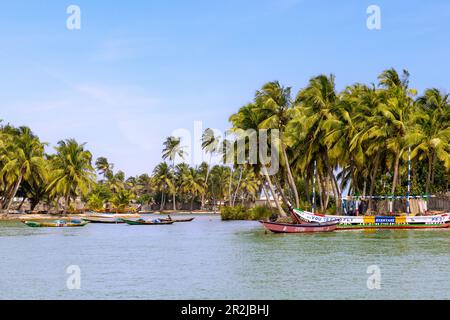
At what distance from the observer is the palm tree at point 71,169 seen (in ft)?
277

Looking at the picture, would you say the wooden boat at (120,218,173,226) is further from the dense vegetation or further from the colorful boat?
the colorful boat

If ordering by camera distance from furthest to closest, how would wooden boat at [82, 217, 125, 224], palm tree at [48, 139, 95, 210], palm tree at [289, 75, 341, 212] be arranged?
palm tree at [48, 139, 95, 210], wooden boat at [82, 217, 125, 224], palm tree at [289, 75, 341, 212]

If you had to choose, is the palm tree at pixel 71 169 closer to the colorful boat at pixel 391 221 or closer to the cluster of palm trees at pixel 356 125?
the cluster of palm trees at pixel 356 125

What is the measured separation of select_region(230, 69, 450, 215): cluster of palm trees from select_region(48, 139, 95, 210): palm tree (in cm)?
2994

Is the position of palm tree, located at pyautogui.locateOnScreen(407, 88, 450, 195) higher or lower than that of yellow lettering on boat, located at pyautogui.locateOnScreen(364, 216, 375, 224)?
higher

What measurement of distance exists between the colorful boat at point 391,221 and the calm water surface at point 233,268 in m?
6.38

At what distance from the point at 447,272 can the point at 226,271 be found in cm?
939

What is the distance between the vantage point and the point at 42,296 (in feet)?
71.5

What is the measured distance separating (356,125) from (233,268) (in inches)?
1244

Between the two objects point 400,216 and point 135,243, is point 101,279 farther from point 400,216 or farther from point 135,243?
point 400,216

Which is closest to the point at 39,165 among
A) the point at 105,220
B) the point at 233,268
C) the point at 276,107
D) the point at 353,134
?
the point at 105,220

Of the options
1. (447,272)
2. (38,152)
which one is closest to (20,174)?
(38,152)

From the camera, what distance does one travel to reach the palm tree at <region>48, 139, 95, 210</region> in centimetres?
8444

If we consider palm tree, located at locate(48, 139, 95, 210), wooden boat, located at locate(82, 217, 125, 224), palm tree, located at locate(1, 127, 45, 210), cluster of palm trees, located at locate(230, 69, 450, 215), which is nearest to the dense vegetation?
cluster of palm trees, located at locate(230, 69, 450, 215)
